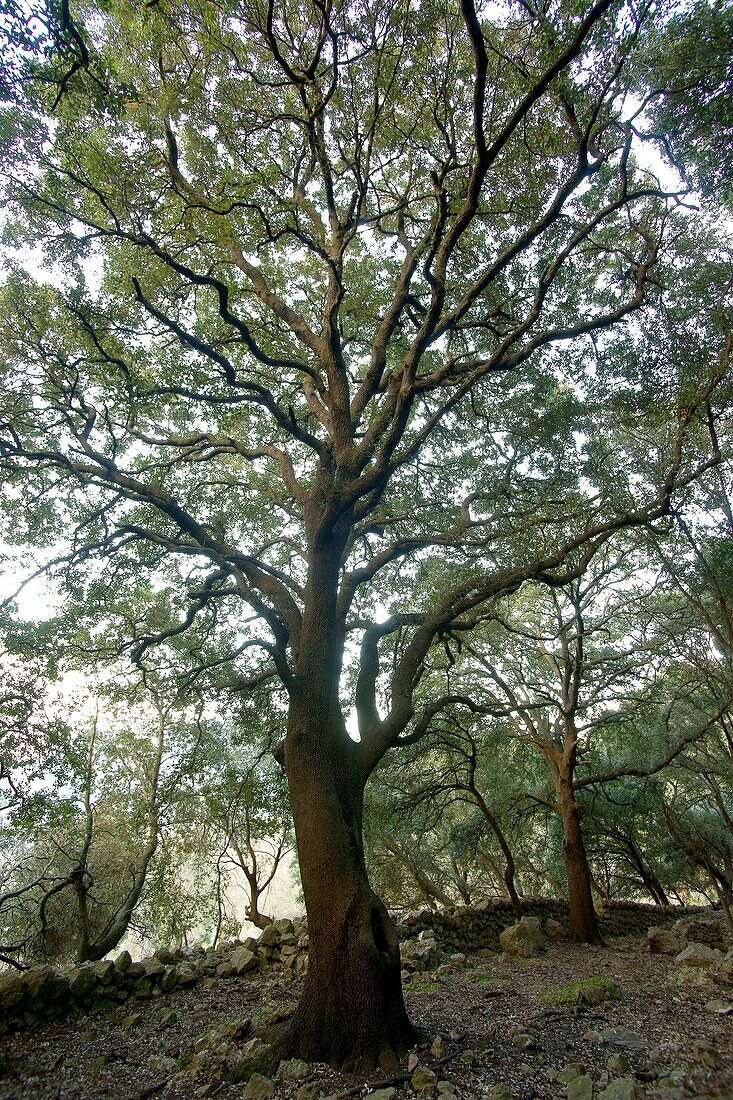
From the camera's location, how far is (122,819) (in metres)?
11.5

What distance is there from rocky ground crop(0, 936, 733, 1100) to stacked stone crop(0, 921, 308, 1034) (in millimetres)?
147

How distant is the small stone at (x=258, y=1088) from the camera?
10.2 feet

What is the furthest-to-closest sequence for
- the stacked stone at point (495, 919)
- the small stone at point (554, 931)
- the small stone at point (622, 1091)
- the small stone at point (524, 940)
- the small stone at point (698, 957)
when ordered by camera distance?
the small stone at point (554, 931)
the stacked stone at point (495, 919)
the small stone at point (524, 940)
the small stone at point (698, 957)
the small stone at point (622, 1091)

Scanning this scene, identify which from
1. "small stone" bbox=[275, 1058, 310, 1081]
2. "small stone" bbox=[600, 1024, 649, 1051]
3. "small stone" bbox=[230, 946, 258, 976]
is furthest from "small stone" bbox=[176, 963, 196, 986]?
"small stone" bbox=[600, 1024, 649, 1051]

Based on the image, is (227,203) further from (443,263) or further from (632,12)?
(632,12)

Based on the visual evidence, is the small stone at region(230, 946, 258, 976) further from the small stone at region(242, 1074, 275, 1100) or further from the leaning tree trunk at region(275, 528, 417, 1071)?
the small stone at region(242, 1074, 275, 1100)

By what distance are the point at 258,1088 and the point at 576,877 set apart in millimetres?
8346

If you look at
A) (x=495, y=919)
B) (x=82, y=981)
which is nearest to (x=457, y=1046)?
(x=82, y=981)

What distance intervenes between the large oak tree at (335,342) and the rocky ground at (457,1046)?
1.51 feet

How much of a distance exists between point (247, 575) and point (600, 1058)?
452 centimetres

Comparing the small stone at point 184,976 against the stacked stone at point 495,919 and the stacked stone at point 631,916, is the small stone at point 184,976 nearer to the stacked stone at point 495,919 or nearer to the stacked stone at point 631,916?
the stacked stone at point 495,919

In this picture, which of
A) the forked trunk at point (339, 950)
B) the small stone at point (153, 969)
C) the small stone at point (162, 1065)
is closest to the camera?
the forked trunk at point (339, 950)

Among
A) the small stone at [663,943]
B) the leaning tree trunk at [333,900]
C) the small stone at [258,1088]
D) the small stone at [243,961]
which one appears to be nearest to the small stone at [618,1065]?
the leaning tree trunk at [333,900]

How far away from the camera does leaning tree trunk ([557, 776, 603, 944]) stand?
947 centimetres
